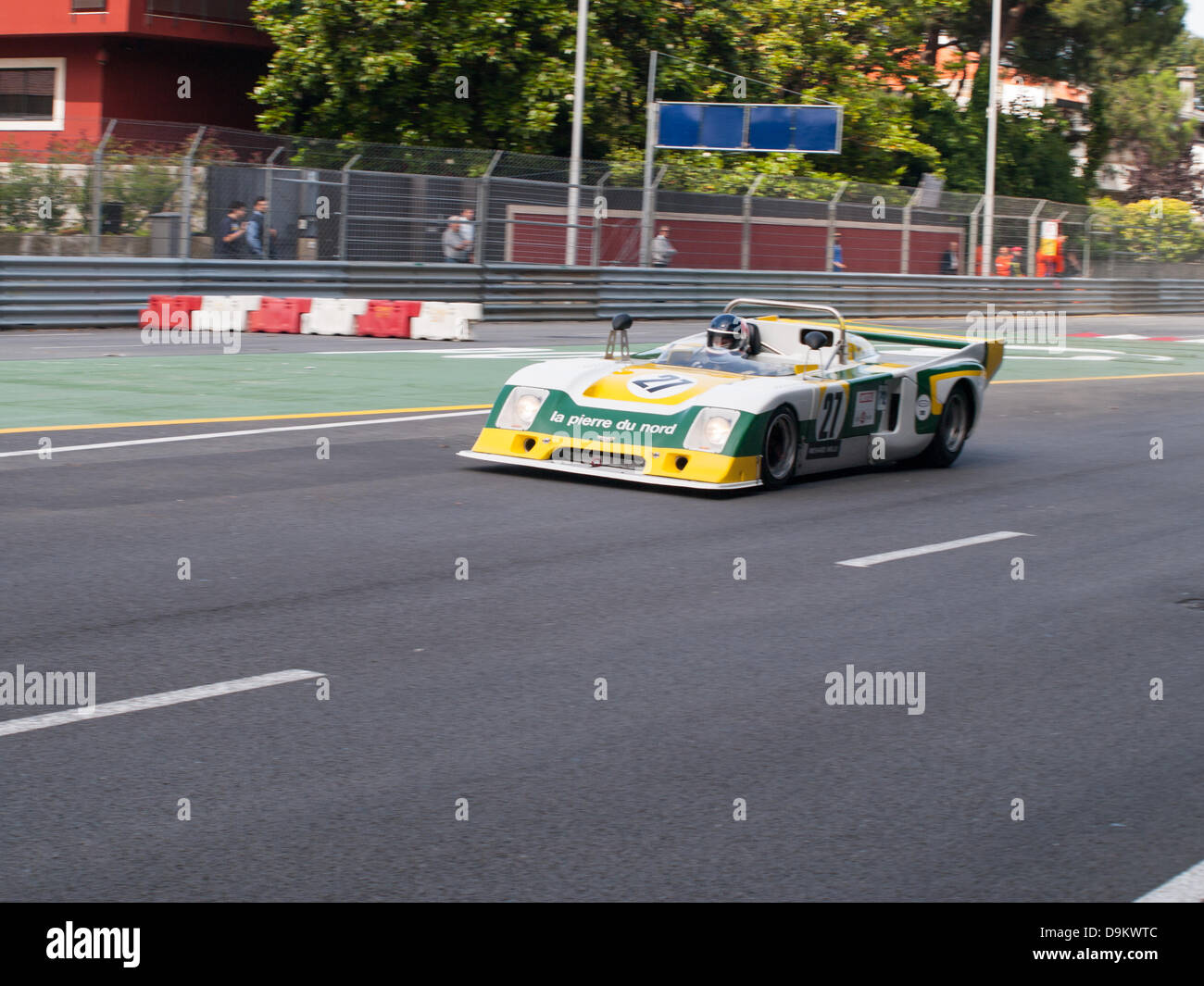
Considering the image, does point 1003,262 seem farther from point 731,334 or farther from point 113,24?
point 731,334

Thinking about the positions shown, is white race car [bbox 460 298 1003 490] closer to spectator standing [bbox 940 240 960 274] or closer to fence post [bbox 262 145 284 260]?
fence post [bbox 262 145 284 260]

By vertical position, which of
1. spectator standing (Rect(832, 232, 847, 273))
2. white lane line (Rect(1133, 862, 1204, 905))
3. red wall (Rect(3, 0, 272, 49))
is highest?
red wall (Rect(3, 0, 272, 49))

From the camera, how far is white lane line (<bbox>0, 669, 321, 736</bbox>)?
17.7ft

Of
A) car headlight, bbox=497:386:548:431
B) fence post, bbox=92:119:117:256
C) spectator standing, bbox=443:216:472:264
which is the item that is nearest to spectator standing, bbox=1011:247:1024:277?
spectator standing, bbox=443:216:472:264

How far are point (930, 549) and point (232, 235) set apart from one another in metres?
17.2

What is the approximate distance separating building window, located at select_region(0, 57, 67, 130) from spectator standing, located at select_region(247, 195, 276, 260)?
17.8 m

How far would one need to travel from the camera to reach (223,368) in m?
18.0

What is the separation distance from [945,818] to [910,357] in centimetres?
847

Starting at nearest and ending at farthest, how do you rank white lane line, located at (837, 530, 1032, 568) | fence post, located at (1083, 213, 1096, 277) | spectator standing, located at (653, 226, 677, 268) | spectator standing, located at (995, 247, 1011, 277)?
white lane line, located at (837, 530, 1032, 568), spectator standing, located at (653, 226, 677, 268), spectator standing, located at (995, 247, 1011, 277), fence post, located at (1083, 213, 1096, 277)

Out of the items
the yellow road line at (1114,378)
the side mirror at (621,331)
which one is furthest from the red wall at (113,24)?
the side mirror at (621,331)

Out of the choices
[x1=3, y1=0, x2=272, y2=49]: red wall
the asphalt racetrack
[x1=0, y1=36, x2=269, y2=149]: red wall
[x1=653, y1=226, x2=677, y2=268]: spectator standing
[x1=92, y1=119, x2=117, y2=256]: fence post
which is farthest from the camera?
[x1=0, y1=36, x2=269, y2=149]: red wall

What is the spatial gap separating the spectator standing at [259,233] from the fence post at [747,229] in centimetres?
1030

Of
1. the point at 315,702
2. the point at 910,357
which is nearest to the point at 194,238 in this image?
the point at 910,357
